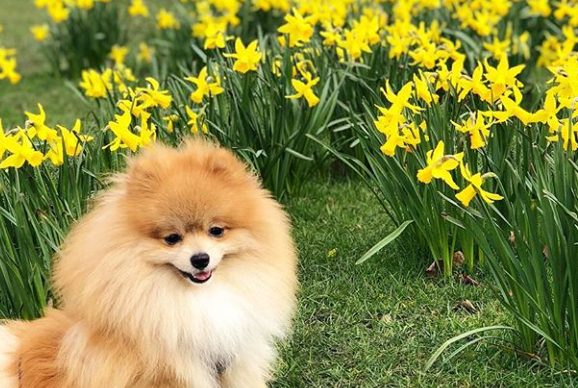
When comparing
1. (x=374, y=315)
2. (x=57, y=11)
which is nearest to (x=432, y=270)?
(x=374, y=315)

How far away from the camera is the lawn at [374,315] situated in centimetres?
322

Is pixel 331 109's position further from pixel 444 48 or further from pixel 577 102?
pixel 577 102

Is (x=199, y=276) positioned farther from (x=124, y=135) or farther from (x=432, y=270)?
(x=432, y=270)

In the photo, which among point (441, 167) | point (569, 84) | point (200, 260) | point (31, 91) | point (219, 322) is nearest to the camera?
point (200, 260)

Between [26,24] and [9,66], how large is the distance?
478cm

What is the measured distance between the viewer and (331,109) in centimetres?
459

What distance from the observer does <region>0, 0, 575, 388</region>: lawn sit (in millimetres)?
3217

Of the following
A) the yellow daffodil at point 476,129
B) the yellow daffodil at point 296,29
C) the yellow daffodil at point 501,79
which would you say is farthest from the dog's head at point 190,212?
the yellow daffodil at point 296,29

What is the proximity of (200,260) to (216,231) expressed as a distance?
130mm

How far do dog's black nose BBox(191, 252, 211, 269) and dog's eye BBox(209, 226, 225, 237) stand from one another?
0.10m

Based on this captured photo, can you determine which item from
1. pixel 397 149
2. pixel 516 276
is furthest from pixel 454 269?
pixel 516 276

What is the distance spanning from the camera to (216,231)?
2.53 m

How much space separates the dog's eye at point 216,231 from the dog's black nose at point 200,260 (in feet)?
0.34

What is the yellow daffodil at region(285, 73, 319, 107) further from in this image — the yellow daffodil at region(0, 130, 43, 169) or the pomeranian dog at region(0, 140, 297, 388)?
the pomeranian dog at region(0, 140, 297, 388)
